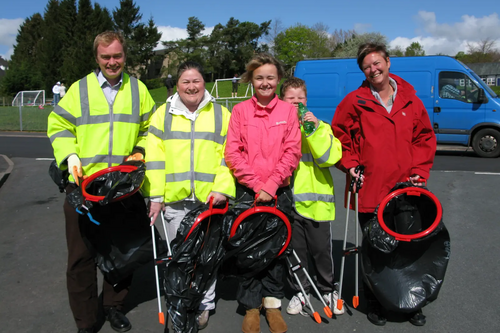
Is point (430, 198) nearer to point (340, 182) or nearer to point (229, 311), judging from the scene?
point (229, 311)

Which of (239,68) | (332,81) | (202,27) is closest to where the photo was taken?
(332,81)

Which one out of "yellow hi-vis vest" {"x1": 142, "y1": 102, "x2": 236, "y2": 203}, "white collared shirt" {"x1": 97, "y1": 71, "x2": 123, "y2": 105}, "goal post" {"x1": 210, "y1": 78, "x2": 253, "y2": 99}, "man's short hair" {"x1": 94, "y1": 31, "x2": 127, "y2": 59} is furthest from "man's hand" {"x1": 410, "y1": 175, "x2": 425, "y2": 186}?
"goal post" {"x1": 210, "y1": 78, "x2": 253, "y2": 99}

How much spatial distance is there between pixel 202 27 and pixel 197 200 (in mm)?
65650

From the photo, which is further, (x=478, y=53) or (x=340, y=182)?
(x=478, y=53)

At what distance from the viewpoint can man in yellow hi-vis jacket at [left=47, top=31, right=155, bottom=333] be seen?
3027 millimetres

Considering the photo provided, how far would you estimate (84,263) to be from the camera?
312cm

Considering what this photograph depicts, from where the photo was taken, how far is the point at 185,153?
3193mm

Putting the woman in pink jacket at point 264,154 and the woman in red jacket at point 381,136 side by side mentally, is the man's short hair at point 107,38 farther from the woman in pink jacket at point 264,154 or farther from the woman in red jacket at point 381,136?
the woman in red jacket at point 381,136

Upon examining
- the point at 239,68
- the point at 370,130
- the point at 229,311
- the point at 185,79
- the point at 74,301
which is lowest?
the point at 229,311

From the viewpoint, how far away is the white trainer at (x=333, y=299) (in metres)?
3.43

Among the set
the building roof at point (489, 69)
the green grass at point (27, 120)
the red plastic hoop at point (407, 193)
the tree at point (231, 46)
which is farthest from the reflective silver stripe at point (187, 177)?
the building roof at point (489, 69)

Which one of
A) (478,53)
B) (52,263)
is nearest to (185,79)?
(52,263)

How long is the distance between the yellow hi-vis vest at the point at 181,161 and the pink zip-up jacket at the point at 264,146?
0.14 m

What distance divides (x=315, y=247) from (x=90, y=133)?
1975 mm
